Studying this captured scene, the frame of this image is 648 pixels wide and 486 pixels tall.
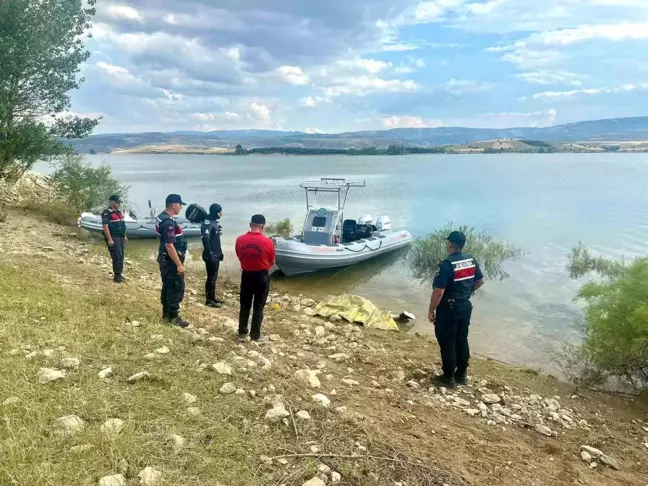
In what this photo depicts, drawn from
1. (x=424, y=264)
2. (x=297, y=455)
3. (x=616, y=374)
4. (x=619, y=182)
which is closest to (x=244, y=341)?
(x=297, y=455)

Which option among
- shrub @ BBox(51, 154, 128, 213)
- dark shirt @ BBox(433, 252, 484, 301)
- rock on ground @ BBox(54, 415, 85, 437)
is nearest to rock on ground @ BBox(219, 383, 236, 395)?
rock on ground @ BBox(54, 415, 85, 437)

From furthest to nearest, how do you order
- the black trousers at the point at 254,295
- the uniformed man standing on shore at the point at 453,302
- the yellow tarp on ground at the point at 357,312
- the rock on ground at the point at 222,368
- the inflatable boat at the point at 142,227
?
the inflatable boat at the point at 142,227, the yellow tarp on ground at the point at 357,312, the black trousers at the point at 254,295, the uniformed man standing on shore at the point at 453,302, the rock on ground at the point at 222,368

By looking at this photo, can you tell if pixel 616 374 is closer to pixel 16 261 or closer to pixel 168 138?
pixel 16 261

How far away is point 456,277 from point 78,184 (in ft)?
55.6

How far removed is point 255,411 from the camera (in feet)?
12.7

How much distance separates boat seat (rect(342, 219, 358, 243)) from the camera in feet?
50.4

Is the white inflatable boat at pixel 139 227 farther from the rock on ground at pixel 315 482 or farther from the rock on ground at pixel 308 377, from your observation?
the rock on ground at pixel 315 482

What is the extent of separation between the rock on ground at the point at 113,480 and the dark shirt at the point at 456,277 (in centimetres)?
377

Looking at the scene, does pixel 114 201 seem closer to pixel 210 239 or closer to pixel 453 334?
pixel 210 239

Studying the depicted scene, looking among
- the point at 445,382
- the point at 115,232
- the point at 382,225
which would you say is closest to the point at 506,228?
the point at 382,225

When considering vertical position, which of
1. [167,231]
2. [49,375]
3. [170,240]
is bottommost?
[49,375]

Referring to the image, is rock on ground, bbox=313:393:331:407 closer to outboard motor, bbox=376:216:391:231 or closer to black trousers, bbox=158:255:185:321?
black trousers, bbox=158:255:185:321

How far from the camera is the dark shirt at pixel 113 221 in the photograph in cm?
866

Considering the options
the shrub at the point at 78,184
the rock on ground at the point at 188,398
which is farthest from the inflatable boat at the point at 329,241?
the shrub at the point at 78,184
